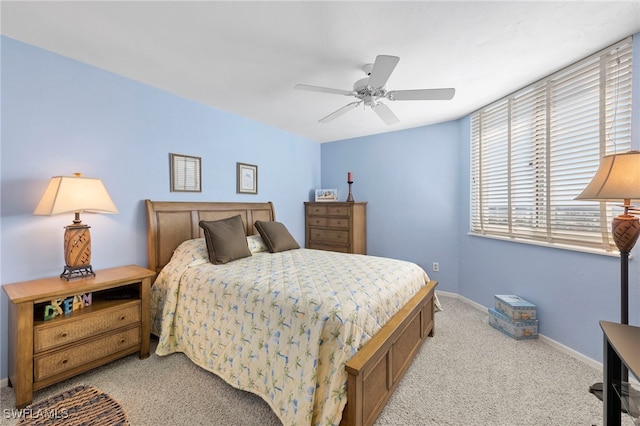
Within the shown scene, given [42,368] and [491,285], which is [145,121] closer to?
[42,368]

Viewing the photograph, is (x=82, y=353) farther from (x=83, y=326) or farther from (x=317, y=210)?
Result: (x=317, y=210)

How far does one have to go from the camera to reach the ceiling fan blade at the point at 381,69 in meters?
1.59

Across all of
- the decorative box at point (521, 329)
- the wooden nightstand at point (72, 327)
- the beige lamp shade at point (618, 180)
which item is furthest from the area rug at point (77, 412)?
the decorative box at point (521, 329)

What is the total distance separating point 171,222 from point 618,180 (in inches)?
133

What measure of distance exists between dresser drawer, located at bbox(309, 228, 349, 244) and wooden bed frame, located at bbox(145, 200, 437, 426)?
3.53ft

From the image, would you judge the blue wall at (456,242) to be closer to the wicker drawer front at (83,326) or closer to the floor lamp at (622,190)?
the floor lamp at (622,190)

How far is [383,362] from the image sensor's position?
1.59m

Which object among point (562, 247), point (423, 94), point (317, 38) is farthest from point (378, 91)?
point (562, 247)

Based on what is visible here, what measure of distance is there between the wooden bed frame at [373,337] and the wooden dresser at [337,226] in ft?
3.34

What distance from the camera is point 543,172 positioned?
2.51 m

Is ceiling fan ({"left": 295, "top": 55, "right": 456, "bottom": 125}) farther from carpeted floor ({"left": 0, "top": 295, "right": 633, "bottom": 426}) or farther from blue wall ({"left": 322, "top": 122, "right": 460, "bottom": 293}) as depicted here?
carpeted floor ({"left": 0, "top": 295, "right": 633, "bottom": 426})

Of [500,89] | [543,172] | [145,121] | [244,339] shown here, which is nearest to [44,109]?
[145,121]

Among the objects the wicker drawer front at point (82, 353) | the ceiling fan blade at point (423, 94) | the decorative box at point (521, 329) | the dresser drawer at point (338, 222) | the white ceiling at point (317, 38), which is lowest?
the decorative box at point (521, 329)

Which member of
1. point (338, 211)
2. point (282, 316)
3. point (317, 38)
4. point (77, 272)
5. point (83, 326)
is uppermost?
point (317, 38)
